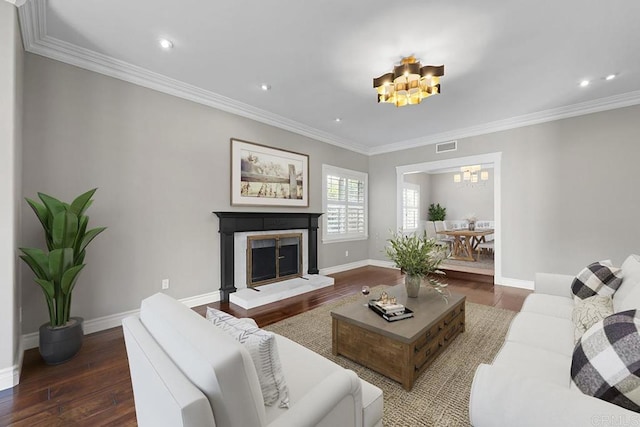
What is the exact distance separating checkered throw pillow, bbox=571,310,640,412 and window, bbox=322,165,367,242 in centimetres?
453

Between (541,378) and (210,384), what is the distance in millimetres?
1569

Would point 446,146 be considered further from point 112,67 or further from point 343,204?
point 112,67

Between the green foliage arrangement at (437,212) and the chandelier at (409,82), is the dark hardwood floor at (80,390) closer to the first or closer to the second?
the chandelier at (409,82)

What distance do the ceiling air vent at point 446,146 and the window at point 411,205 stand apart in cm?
279

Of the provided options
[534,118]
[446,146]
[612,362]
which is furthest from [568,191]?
[612,362]

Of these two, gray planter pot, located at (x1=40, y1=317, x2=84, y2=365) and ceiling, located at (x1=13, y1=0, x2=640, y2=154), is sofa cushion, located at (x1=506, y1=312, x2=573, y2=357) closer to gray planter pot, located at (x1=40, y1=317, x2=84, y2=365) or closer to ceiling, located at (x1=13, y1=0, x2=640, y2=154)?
ceiling, located at (x1=13, y1=0, x2=640, y2=154)

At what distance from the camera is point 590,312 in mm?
1806

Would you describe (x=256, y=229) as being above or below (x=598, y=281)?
above

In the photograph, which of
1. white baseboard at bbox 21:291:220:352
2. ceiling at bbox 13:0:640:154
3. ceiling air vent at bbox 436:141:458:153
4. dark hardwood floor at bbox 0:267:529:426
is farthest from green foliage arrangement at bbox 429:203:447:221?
white baseboard at bbox 21:291:220:352

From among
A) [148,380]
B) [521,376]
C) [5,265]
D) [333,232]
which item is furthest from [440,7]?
[333,232]

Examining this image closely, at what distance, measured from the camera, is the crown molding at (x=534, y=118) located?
3742mm

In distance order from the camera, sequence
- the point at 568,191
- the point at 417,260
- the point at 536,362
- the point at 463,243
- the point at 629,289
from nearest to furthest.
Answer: the point at 536,362 → the point at 629,289 → the point at 417,260 → the point at 568,191 → the point at 463,243

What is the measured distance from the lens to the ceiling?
2186 millimetres

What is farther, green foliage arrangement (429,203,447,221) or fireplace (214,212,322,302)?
green foliage arrangement (429,203,447,221)
